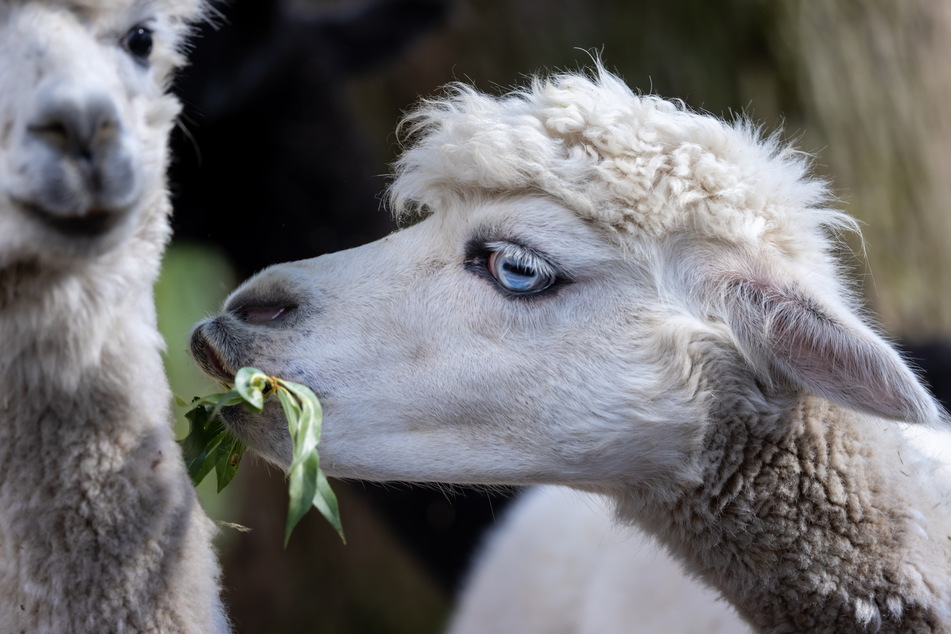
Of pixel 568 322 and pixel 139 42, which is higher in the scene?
pixel 139 42

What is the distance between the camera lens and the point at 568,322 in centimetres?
210

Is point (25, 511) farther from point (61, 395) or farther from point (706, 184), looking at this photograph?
point (706, 184)

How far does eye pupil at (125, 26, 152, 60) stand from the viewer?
1.66 m

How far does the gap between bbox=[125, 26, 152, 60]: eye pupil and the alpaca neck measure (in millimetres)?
1289

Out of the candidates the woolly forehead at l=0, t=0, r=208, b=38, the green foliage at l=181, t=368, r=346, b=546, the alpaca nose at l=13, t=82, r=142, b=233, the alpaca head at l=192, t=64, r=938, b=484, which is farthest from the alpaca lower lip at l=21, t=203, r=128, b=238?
the alpaca head at l=192, t=64, r=938, b=484

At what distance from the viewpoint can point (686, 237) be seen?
6.95 ft

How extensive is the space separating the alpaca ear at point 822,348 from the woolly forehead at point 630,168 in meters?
0.14

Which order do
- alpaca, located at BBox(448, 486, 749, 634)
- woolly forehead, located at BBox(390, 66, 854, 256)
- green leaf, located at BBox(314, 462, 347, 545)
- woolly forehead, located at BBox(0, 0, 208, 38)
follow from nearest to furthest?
woolly forehead, located at BBox(0, 0, 208, 38) < green leaf, located at BBox(314, 462, 347, 545) < woolly forehead, located at BBox(390, 66, 854, 256) < alpaca, located at BBox(448, 486, 749, 634)

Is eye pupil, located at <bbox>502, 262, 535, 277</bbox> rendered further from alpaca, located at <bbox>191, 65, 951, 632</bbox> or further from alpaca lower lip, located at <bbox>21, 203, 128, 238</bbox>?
alpaca lower lip, located at <bbox>21, 203, 128, 238</bbox>

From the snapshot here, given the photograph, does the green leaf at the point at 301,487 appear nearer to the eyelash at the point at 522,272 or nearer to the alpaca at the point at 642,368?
the alpaca at the point at 642,368

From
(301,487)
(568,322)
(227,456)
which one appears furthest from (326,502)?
(568,322)

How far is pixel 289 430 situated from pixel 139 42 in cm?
77

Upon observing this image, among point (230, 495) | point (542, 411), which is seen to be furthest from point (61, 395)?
point (230, 495)

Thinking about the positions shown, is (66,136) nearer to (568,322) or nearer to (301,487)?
(301,487)
